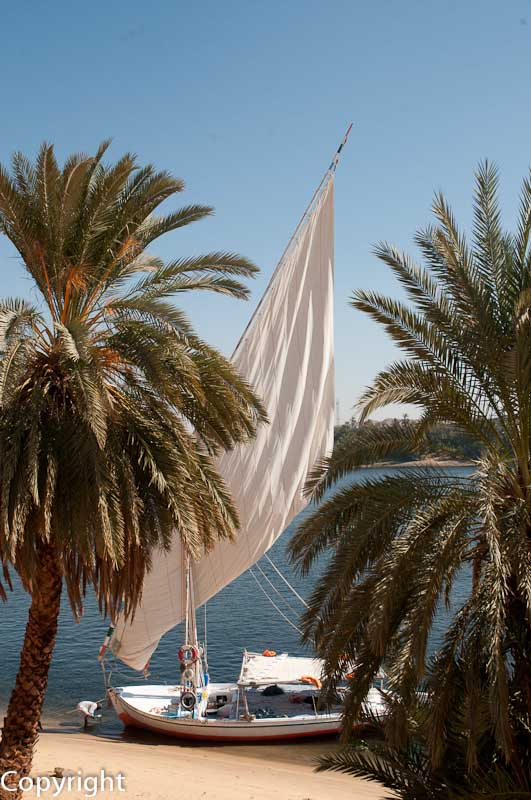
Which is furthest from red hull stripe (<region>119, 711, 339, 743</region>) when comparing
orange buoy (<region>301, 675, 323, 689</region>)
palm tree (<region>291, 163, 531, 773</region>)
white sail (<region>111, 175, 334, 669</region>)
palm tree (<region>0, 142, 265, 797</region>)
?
palm tree (<region>291, 163, 531, 773</region>)

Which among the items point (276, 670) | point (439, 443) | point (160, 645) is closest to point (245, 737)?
point (276, 670)

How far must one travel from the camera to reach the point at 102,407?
30.6 ft

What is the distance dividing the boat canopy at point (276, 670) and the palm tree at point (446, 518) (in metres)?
13.1

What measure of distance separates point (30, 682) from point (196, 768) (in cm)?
733

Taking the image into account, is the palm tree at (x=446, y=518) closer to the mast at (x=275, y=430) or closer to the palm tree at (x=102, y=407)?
the palm tree at (x=102, y=407)

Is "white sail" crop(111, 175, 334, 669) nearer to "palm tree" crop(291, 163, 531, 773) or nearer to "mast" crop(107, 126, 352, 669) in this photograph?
"mast" crop(107, 126, 352, 669)

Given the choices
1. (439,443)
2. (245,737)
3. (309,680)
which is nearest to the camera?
(439,443)

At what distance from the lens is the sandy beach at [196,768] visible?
14375 millimetres

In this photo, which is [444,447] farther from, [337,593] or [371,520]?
[337,593]

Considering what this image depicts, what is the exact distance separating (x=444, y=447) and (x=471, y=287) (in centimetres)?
187

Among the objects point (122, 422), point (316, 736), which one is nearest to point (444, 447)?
point (122, 422)

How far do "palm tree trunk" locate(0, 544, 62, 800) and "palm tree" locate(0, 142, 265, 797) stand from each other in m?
0.02

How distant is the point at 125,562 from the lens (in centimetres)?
1078

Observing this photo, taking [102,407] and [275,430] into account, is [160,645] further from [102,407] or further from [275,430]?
[102,407]
